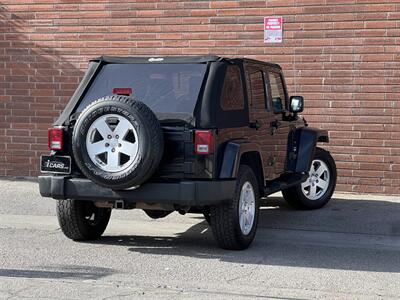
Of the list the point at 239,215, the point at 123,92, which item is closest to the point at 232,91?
the point at 123,92

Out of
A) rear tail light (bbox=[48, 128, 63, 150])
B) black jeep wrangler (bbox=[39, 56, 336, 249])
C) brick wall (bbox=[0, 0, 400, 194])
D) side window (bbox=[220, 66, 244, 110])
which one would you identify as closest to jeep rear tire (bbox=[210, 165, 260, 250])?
black jeep wrangler (bbox=[39, 56, 336, 249])

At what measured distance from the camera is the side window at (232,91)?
7.47 metres

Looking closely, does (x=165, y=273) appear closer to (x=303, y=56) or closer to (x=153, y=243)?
(x=153, y=243)

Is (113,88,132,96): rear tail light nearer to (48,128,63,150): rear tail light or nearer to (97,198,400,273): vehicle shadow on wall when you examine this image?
(48,128,63,150): rear tail light

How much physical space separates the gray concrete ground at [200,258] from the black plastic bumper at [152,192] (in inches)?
24.5

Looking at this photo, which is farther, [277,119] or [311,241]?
[277,119]

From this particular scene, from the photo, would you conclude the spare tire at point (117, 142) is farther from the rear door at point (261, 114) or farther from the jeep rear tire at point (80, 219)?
the rear door at point (261, 114)

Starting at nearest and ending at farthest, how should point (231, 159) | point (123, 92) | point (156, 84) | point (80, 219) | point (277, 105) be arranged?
point (231, 159), point (123, 92), point (156, 84), point (80, 219), point (277, 105)

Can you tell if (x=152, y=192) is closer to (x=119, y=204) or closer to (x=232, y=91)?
(x=119, y=204)

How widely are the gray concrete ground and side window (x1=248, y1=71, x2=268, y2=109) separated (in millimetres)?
1557

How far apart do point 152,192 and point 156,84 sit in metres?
1.24

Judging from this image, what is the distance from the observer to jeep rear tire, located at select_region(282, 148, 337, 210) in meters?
10.1

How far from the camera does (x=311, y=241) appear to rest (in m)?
8.38

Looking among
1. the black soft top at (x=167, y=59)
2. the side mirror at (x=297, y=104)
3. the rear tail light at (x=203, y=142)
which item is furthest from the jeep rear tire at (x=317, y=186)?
the rear tail light at (x=203, y=142)
